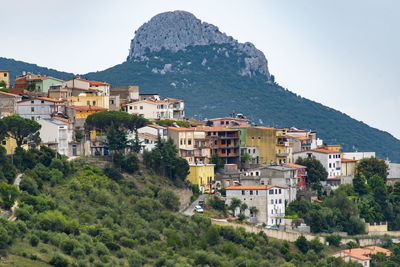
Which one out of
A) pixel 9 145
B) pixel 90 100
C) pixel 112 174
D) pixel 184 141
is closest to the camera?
pixel 9 145

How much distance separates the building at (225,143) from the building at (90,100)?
1254 centimetres

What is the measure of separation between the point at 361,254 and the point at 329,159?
20.5 metres

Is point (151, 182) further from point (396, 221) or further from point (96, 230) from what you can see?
point (396, 221)

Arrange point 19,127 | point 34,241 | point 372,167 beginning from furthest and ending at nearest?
1. point 372,167
2. point 19,127
3. point 34,241

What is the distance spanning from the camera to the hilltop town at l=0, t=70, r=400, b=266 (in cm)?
10012

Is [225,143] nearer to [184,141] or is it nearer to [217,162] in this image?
[217,162]

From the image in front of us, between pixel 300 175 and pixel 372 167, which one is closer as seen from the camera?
pixel 300 175

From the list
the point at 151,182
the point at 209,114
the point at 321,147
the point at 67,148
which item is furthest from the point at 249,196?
the point at 209,114

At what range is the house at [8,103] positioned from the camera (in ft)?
354

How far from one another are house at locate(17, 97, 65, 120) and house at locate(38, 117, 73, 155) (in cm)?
504

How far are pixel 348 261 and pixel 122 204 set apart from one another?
67.5 feet

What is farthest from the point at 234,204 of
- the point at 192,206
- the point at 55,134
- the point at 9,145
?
the point at 9,145

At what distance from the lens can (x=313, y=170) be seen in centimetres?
11262

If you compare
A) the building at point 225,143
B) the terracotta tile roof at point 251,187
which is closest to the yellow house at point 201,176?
the terracotta tile roof at point 251,187
